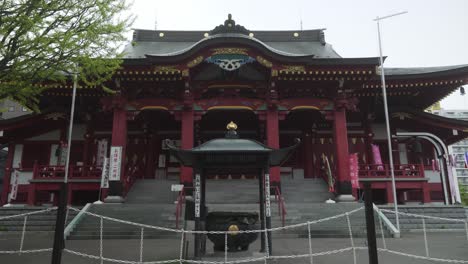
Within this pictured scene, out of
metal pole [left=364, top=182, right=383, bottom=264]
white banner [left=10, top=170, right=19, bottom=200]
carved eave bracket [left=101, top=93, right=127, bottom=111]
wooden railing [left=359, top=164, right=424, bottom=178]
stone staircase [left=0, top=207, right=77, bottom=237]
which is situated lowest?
stone staircase [left=0, top=207, right=77, bottom=237]

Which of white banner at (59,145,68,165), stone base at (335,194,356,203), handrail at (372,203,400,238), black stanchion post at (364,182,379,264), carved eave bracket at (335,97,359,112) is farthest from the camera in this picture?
white banner at (59,145,68,165)

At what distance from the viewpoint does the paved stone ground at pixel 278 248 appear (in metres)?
7.70

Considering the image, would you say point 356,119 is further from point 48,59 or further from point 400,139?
point 48,59

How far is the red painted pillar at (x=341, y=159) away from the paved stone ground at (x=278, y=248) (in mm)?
3367

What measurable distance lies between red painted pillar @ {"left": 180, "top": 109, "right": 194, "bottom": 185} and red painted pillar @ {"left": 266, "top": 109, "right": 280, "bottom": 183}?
344cm

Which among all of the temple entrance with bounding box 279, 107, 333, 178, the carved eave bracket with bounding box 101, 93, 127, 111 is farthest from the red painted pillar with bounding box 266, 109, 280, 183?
the carved eave bracket with bounding box 101, 93, 127, 111

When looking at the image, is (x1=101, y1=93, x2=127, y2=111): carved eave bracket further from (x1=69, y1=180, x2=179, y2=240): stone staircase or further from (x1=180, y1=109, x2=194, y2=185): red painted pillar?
(x1=69, y1=180, x2=179, y2=240): stone staircase

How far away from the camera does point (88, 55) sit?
7.76 meters

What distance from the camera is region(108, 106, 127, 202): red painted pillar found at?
14554 mm

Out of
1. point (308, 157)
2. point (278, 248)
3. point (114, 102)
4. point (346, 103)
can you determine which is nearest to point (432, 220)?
point (346, 103)

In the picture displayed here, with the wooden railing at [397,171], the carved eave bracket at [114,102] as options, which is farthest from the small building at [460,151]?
the carved eave bracket at [114,102]

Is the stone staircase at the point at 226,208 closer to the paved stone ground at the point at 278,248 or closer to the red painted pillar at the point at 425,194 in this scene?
the paved stone ground at the point at 278,248

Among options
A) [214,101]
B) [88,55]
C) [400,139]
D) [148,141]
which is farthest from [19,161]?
[400,139]

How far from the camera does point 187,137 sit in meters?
15.3
